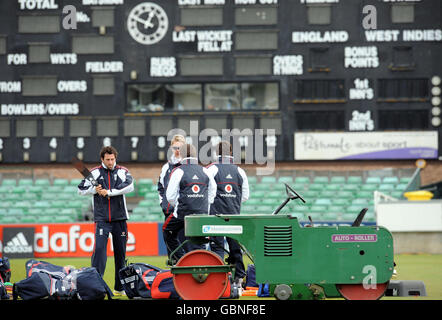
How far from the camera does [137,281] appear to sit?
9.46 m

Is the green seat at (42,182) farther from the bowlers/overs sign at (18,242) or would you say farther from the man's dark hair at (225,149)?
the man's dark hair at (225,149)

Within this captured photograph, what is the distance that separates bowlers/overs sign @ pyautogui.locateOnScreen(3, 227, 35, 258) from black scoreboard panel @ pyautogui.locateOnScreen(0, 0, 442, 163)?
371 centimetres

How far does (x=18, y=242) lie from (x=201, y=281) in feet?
38.6

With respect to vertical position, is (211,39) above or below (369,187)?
above

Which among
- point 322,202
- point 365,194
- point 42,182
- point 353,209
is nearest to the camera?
point 353,209

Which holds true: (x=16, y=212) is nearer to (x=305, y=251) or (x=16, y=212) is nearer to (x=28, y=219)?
(x=28, y=219)

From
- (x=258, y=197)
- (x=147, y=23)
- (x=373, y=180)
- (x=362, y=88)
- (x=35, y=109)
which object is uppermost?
(x=147, y=23)

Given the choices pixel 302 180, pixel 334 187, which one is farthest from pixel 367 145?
pixel 302 180

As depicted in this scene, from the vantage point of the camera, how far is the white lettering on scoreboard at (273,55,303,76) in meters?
22.1

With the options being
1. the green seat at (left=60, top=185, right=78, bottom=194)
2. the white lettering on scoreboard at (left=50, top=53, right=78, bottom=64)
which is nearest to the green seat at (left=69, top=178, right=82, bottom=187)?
the green seat at (left=60, top=185, right=78, bottom=194)

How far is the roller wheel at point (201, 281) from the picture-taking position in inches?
343
